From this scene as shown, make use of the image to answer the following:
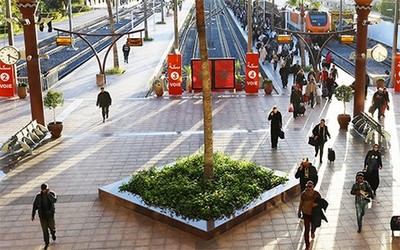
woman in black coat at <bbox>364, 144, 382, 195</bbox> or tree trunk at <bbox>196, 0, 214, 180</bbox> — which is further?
woman in black coat at <bbox>364, 144, 382, 195</bbox>

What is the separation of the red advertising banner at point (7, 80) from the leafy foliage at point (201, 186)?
1364 centimetres

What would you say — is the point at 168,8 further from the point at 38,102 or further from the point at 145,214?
the point at 145,214

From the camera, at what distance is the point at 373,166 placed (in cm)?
1272

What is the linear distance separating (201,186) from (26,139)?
23.3 ft

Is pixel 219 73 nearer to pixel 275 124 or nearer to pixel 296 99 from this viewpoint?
pixel 296 99

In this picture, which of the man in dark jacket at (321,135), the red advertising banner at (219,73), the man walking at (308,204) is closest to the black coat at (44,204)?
the man walking at (308,204)

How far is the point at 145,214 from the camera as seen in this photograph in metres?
12.3

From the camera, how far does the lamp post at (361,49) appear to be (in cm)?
1941

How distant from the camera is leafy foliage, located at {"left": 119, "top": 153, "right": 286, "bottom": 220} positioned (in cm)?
1182

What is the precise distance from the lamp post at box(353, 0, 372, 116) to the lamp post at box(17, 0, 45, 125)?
33.1 feet

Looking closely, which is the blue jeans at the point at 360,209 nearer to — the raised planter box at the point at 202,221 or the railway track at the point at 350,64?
the raised planter box at the point at 202,221

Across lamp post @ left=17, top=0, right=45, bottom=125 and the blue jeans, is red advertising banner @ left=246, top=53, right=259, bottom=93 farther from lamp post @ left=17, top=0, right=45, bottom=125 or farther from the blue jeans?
the blue jeans

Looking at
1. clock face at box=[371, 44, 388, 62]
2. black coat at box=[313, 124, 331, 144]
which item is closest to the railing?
black coat at box=[313, 124, 331, 144]

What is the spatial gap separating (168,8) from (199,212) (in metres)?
78.0
